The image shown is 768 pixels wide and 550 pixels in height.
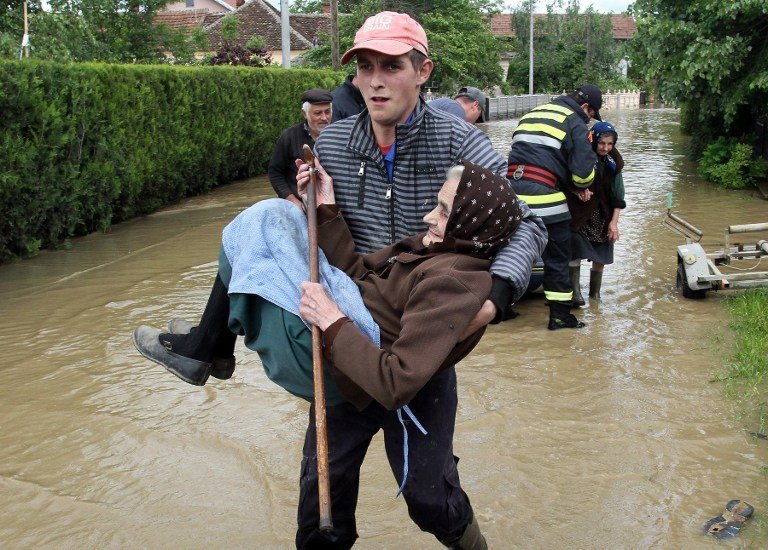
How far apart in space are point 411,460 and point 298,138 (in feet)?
18.3

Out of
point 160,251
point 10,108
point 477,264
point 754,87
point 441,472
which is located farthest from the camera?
point 754,87

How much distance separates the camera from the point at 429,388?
10.2 ft

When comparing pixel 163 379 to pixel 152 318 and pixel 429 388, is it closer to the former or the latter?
pixel 152 318

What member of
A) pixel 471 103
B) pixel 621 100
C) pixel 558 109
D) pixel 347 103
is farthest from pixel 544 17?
pixel 347 103

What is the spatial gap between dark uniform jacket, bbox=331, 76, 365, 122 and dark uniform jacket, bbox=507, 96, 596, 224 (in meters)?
1.36

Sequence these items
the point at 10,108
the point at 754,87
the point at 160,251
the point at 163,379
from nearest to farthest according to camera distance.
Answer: the point at 163,379 → the point at 10,108 → the point at 160,251 → the point at 754,87

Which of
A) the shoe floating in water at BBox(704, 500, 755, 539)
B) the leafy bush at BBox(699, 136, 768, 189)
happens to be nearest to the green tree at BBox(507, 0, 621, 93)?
the leafy bush at BBox(699, 136, 768, 189)

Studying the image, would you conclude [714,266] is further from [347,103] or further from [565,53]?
[565,53]

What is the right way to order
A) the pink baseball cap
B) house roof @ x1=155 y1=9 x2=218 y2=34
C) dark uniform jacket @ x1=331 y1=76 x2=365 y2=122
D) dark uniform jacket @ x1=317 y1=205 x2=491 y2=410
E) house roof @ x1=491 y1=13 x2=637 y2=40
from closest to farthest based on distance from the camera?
dark uniform jacket @ x1=317 y1=205 x2=491 y2=410
the pink baseball cap
dark uniform jacket @ x1=331 y1=76 x2=365 y2=122
house roof @ x1=155 y1=9 x2=218 y2=34
house roof @ x1=491 y1=13 x2=637 y2=40

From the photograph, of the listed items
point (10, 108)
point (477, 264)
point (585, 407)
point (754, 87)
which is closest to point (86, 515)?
point (477, 264)

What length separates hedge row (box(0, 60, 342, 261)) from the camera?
9.62 meters

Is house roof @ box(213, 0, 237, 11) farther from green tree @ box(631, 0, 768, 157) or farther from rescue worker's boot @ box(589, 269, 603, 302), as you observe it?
rescue worker's boot @ box(589, 269, 603, 302)

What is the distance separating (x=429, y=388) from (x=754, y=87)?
1232 centimetres

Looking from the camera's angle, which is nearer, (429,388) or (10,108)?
(429,388)
